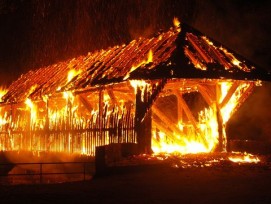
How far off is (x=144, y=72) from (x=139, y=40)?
18.0 ft

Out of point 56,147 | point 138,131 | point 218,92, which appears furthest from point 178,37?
point 56,147

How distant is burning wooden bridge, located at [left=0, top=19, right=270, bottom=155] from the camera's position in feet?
53.7

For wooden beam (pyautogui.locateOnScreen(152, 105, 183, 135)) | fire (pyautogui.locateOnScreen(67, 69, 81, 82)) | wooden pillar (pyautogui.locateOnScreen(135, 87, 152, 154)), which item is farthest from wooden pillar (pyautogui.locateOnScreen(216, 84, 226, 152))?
fire (pyautogui.locateOnScreen(67, 69, 81, 82))

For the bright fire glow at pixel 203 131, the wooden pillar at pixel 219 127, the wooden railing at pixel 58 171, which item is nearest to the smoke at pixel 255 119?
the bright fire glow at pixel 203 131

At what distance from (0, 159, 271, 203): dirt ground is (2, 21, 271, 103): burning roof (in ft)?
11.2

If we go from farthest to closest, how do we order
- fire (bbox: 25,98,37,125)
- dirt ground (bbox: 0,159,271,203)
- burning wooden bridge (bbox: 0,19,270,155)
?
fire (bbox: 25,98,37,125)
burning wooden bridge (bbox: 0,19,270,155)
dirt ground (bbox: 0,159,271,203)

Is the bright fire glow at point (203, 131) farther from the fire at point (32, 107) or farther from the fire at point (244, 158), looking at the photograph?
the fire at point (32, 107)

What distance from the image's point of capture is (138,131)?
1634 cm

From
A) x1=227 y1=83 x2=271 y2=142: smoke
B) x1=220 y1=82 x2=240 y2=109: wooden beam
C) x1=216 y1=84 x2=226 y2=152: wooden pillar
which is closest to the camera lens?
x1=220 y1=82 x2=240 y2=109: wooden beam

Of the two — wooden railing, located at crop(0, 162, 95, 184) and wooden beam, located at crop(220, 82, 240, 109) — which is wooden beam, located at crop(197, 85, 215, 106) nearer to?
wooden beam, located at crop(220, 82, 240, 109)

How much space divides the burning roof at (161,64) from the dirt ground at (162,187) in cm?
341

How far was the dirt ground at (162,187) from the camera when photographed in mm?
10266

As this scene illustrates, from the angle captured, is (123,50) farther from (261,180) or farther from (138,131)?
(261,180)

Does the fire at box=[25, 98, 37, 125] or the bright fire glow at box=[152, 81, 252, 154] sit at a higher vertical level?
the fire at box=[25, 98, 37, 125]
